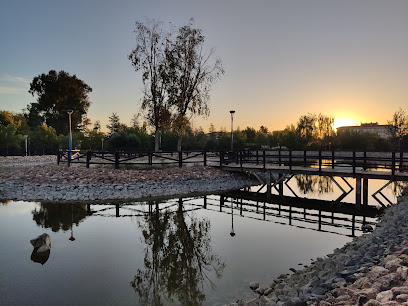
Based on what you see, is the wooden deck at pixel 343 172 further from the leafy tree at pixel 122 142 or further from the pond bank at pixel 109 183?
the leafy tree at pixel 122 142

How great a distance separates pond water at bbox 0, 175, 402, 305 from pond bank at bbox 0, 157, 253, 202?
5.77ft

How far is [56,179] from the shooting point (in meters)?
19.8

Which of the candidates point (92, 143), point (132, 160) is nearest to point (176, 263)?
point (132, 160)

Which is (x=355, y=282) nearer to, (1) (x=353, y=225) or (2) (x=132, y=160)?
(1) (x=353, y=225)

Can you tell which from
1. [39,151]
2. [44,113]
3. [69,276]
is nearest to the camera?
[69,276]

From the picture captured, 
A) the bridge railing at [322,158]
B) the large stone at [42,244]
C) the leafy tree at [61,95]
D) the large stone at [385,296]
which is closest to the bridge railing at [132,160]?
the bridge railing at [322,158]

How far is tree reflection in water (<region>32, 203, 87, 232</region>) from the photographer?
12.6 m

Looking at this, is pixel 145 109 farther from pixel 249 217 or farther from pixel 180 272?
pixel 180 272

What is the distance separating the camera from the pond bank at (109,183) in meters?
18.2

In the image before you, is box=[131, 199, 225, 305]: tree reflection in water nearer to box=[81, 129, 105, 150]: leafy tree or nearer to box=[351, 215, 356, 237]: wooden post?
box=[351, 215, 356, 237]: wooden post

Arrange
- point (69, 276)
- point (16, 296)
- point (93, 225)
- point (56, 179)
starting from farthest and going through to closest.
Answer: point (56, 179), point (93, 225), point (69, 276), point (16, 296)

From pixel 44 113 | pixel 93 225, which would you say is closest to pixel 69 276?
pixel 93 225

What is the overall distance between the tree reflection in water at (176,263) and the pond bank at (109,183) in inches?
232

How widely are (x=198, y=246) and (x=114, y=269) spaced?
282 cm
